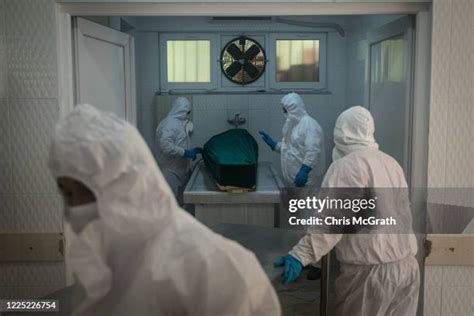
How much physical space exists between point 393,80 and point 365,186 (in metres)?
0.42

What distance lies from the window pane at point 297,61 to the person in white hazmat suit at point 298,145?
0.56 ft

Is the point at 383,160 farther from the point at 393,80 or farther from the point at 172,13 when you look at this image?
the point at 172,13

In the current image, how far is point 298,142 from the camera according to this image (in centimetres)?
226

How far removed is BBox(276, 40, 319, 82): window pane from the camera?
2434 mm

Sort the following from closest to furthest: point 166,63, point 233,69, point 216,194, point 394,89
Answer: point 394,89 < point 216,194 < point 166,63 < point 233,69

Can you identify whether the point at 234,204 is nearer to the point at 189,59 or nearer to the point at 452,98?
the point at 452,98

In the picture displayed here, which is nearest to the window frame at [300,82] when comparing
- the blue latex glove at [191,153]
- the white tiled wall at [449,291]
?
the blue latex glove at [191,153]

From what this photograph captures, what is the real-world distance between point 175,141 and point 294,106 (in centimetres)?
62

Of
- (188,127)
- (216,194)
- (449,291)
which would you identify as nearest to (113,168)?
(216,194)

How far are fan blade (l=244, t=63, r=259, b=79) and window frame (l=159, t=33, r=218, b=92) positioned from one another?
18cm

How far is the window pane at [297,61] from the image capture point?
2.43m

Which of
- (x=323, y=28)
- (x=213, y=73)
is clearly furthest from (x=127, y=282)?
(x=323, y=28)

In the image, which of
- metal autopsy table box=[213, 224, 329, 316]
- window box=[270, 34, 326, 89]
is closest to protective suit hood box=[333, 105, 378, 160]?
metal autopsy table box=[213, 224, 329, 316]

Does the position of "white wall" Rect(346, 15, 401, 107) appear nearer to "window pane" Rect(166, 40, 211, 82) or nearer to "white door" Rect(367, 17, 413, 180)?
"white door" Rect(367, 17, 413, 180)
